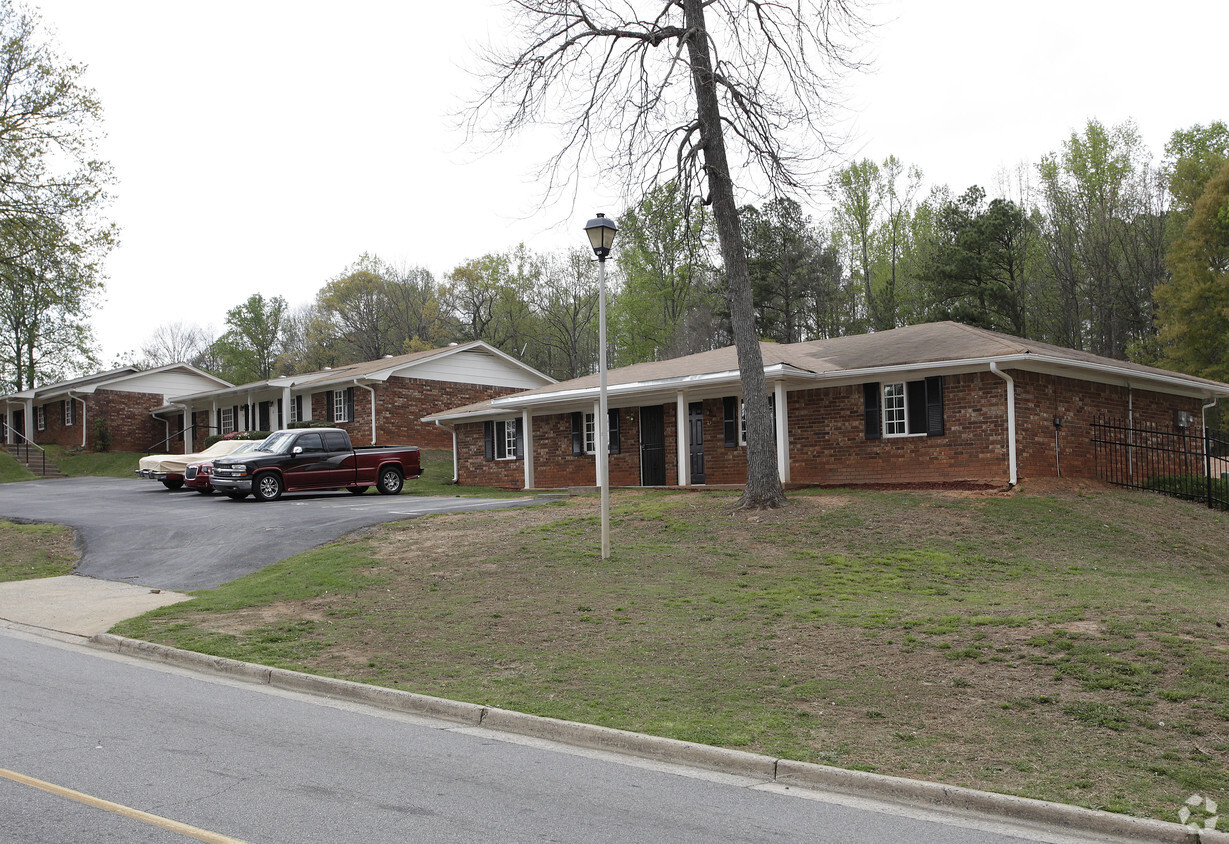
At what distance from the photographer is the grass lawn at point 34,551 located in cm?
1541

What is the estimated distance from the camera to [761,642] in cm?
892

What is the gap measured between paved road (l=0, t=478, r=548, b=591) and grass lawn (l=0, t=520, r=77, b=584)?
355 mm

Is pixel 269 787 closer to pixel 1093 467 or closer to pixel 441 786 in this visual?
pixel 441 786

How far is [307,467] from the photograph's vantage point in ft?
80.6

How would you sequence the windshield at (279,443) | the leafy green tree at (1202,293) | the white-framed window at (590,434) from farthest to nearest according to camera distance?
the leafy green tree at (1202,293), the white-framed window at (590,434), the windshield at (279,443)

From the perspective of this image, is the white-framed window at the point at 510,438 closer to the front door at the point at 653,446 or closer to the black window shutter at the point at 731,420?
the front door at the point at 653,446

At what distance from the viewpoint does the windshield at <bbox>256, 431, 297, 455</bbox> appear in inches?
960

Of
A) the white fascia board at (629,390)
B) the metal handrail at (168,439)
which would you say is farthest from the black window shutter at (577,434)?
the metal handrail at (168,439)

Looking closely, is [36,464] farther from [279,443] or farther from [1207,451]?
[1207,451]

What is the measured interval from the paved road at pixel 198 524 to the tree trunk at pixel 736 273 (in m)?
6.41

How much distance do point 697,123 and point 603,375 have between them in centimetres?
698

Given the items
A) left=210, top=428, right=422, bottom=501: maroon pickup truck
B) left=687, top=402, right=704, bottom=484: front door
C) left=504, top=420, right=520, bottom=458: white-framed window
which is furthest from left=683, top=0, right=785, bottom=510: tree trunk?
left=504, top=420, right=520, bottom=458: white-framed window

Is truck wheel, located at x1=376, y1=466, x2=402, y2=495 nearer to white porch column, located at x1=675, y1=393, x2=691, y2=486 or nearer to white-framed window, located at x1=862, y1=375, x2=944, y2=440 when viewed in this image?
white porch column, located at x1=675, y1=393, x2=691, y2=486

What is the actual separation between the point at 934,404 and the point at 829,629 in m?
11.7
